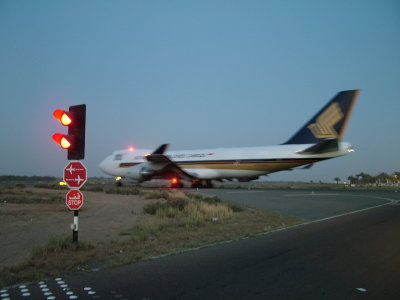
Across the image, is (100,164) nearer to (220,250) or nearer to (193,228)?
(193,228)

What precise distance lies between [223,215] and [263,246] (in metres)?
5.16

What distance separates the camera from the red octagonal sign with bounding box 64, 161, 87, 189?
674 centimetres

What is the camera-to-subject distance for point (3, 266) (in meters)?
5.54

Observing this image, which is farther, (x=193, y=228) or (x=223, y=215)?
(x=223, y=215)

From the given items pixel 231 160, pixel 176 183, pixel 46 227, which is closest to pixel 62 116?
pixel 46 227

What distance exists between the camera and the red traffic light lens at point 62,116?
6.89m

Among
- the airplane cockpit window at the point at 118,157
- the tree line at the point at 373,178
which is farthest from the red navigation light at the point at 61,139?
the tree line at the point at 373,178

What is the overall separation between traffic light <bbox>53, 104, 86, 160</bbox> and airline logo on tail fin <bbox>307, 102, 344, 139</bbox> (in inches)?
995

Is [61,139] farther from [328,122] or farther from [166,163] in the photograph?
[166,163]

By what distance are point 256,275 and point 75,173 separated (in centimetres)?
399

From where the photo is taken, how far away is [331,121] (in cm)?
2855

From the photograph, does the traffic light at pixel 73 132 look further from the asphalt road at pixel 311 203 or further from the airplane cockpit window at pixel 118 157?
the airplane cockpit window at pixel 118 157

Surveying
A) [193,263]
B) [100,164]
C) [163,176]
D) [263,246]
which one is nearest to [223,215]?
[263,246]

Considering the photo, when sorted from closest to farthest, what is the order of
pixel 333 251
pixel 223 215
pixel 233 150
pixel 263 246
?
pixel 333 251 < pixel 263 246 < pixel 223 215 < pixel 233 150
